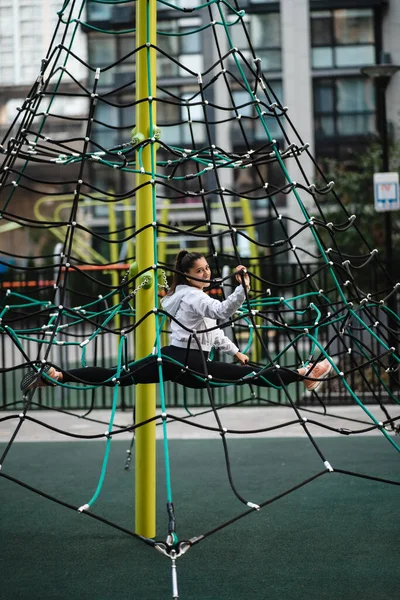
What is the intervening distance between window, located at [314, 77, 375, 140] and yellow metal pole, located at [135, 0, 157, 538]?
19900 mm

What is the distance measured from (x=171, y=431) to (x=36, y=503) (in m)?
2.18

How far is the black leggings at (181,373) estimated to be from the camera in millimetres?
3451

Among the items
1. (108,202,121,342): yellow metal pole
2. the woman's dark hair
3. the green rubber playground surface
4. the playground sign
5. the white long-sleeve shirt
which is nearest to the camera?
the green rubber playground surface

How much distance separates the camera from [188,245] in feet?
60.8

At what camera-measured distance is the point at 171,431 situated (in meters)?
6.75

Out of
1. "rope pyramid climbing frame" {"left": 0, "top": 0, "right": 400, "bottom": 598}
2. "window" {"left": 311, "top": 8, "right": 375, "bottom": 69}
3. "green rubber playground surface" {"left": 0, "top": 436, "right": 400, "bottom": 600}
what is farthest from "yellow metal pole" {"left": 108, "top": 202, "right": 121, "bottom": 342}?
"window" {"left": 311, "top": 8, "right": 375, "bottom": 69}

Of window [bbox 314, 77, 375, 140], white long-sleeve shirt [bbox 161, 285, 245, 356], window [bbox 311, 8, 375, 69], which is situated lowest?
white long-sleeve shirt [bbox 161, 285, 245, 356]

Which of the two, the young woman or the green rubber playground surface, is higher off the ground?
the young woman

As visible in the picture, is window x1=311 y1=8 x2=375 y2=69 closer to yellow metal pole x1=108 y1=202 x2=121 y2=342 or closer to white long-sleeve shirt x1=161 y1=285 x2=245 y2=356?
yellow metal pole x1=108 y1=202 x2=121 y2=342

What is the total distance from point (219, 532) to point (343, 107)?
20752mm

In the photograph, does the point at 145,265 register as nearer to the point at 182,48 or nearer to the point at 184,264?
the point at 184,264

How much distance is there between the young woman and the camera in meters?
3.54

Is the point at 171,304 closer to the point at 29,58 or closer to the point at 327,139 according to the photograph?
the point at 327,139

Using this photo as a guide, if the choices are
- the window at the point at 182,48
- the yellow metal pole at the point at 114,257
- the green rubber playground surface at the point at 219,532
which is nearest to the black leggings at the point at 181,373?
the green rubber playground surface at the point at 219,532
